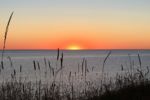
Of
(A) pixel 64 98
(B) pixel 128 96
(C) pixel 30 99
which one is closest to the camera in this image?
(B) pixel 128 96

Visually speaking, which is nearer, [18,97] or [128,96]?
[128,96]

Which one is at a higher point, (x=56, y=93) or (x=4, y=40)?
(x=4, y=40)

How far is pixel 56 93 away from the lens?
1190 cm

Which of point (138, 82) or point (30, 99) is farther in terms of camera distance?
point (138, 82)

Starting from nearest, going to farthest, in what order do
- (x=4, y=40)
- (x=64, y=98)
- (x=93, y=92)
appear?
1. (x=4, y=40)
2. (x=93, y=92)
3. (x=64, y=98)

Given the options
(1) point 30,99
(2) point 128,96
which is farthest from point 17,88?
(2) point 128,96

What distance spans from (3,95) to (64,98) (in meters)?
3.35

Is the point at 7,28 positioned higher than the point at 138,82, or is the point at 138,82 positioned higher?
the point at 7,28

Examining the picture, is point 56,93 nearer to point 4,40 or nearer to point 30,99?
point 30,99

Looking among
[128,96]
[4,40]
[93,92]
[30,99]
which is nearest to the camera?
[4,40]

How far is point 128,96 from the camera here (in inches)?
401

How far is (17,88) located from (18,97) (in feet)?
3.45

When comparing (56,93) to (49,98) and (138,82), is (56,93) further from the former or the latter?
(138,82)

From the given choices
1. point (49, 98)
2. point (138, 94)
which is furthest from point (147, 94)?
point (49, 98)
